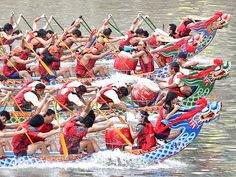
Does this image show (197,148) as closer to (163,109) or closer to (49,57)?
(163,109)

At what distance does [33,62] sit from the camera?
21.3m

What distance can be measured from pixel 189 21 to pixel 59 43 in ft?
10.9

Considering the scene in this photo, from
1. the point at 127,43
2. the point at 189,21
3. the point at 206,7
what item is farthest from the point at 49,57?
the point at 206,7

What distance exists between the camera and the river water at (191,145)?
48.7ft

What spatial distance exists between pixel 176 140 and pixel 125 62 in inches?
224

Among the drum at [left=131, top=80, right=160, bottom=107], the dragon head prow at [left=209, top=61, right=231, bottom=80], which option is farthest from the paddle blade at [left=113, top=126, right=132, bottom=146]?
the dragon head prow at [left=209, top=61, right=231, bottom=80]

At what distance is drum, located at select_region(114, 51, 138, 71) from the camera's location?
20516 millimetres

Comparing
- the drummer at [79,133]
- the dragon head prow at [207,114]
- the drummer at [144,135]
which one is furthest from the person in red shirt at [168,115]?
the drummer at [79,133]

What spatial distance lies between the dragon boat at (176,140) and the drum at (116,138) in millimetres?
243

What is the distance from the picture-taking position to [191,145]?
1644cm

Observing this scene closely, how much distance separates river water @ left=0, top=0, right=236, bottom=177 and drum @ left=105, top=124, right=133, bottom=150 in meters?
0.18

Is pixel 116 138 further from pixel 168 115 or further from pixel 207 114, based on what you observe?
pixel 207 114

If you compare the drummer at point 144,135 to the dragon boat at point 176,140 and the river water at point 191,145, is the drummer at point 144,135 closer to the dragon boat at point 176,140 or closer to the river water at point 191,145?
the dragon boat at point 176,140

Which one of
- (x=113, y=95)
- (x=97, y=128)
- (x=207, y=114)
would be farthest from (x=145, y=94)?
(x=207, y=114)
